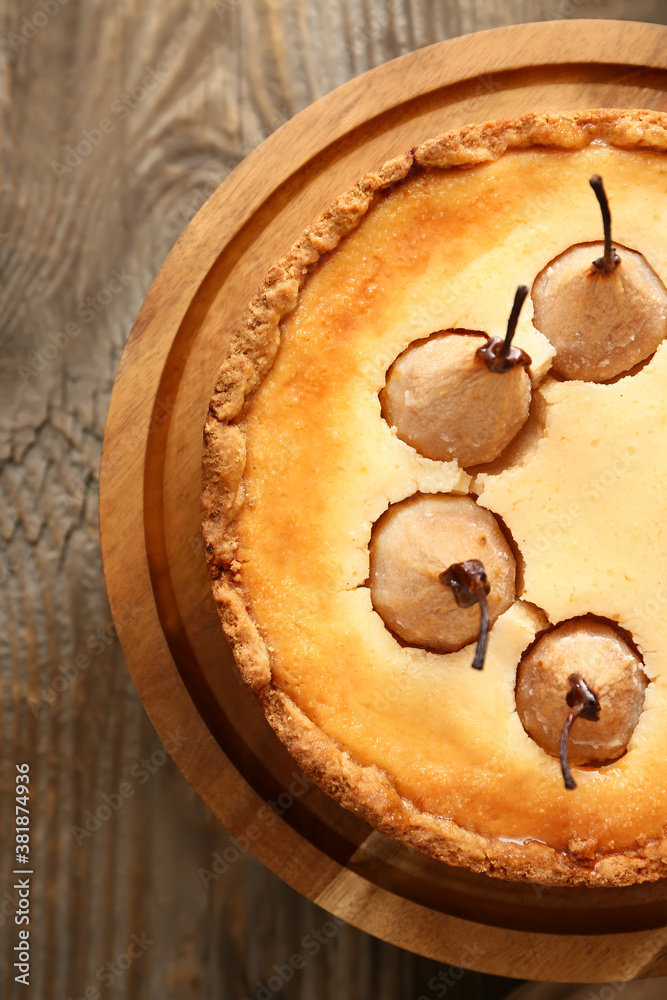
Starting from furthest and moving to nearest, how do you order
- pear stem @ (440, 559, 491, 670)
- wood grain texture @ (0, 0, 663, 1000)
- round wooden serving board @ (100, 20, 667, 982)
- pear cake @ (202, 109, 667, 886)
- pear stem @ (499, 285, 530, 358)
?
1. wood grain texture @ (0, 0, 663, 1000)
2. round wooden serving board @ (100, 20, 667, 982)
3. pear cake @ (202, 109, 667, 886)
4. pear stem @ (440, 559, 491, 670)
5. pear stem @ (499, 285, 530, 358)

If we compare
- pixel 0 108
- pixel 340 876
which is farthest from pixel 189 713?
pixel 0 108

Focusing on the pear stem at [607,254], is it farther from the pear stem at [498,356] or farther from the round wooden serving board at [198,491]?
the round wooden serving board at [198,491]

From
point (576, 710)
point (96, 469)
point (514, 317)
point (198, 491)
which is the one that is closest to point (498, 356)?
point (514, 317)

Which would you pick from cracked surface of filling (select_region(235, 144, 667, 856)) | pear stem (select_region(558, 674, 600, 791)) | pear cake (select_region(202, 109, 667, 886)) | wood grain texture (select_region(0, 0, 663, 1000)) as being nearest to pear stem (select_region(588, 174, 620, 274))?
pear cake (select_region(202, 109, 667, 886))

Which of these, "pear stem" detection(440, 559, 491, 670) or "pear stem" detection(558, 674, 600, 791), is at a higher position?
"pear stem" detection(440, 559, 491, 670)

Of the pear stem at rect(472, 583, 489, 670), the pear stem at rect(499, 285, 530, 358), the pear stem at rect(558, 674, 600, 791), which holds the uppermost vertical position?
the pear stem at rect(499, 285, 530, 358)

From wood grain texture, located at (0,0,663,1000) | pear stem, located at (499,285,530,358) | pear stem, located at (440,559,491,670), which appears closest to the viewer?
pear stem, located at (499,285,530,358)

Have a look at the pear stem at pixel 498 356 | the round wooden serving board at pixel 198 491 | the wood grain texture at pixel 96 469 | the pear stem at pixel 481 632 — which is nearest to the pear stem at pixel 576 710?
the pear stem at pixel 481 632

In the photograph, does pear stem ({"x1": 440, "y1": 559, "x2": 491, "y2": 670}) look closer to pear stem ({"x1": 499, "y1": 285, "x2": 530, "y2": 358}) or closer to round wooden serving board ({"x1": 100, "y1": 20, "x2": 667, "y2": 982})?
pear stem ({"x1": 499, "y1": 285, "x2": 530, "y2": 358})

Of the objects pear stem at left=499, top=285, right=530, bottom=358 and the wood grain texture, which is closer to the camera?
pear stem at left=499, top=285, right=530, bottom=358
